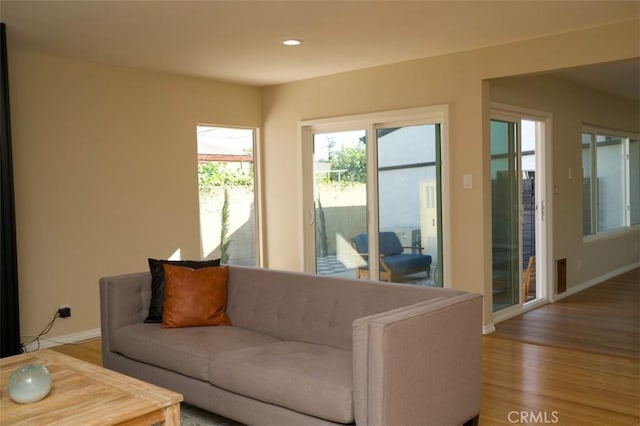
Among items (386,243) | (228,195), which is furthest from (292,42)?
(228,195)

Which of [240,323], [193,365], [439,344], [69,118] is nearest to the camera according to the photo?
[439,344]

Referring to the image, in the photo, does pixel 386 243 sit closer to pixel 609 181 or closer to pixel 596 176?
pixel 596 176

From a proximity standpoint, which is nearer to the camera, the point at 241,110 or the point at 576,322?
the point at 576,322

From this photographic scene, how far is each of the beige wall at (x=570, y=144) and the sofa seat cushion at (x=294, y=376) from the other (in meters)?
3.27

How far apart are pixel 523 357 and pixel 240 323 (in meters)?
2.10

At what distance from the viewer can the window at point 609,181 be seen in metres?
7.76

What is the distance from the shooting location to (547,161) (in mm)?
6434

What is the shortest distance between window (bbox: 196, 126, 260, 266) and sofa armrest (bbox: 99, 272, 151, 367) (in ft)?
7.78

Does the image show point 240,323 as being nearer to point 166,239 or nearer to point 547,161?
point 166,239

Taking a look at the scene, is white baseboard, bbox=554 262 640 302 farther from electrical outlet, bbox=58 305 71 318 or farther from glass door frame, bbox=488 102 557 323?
electrical outlet, bbox=58 305 71 318

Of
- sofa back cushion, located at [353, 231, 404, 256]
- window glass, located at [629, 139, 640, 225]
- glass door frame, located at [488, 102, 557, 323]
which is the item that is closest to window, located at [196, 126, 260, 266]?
sofa back cushion, located at [353, 231, 404, 256]

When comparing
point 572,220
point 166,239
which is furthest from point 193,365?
point 572,220

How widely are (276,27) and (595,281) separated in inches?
212

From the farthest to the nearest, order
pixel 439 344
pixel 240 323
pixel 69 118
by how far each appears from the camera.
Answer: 1. pixel 69 118
2. pixel 240 323
3. pixel 439 344
